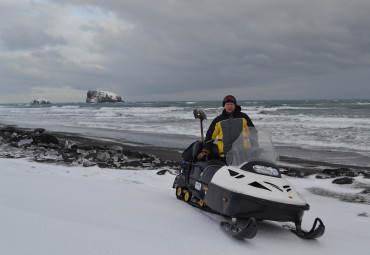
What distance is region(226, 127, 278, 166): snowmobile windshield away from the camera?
13.2ft

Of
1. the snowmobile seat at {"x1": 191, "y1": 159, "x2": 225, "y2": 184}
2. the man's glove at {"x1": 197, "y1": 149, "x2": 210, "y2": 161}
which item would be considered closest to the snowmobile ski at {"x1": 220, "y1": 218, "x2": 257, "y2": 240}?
the snowmobile seat at {"x1": 191, "y1": 159, "x2": 225, "y2": 184}

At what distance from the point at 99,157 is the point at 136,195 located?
5.71 m

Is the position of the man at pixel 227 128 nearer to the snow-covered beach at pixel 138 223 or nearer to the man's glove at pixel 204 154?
the man's glove at pixel 204 154

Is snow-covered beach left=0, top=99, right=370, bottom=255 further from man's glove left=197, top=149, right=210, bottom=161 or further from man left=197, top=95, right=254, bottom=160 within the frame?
man left=197, top=95, right=254, bottom=160

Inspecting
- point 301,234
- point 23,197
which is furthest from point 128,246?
point 301,234

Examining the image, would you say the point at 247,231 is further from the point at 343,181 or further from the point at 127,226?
the point at 343,181

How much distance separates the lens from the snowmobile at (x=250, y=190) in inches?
137

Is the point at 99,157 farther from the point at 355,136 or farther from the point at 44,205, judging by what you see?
the point at 355,136

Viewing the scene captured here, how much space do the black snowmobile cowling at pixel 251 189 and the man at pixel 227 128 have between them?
23cm

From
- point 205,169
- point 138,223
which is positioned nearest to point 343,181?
point 205,169

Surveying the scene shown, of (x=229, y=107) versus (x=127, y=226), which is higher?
(x=229, y=107)

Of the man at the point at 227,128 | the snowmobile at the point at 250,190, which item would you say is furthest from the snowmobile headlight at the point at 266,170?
the man at the point at 227,128

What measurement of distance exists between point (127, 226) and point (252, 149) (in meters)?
1.88

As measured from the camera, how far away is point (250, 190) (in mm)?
3557
